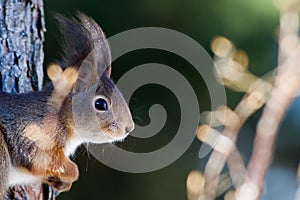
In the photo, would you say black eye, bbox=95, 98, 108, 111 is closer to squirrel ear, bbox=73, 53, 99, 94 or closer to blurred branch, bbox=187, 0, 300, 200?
squirrel ear, bbox=73, 53, 99, 94

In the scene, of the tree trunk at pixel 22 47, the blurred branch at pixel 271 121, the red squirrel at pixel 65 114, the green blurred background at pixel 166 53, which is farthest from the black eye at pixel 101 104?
the green blurred background at pixel 166 53

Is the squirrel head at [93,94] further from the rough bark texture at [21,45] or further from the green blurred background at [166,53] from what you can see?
the green blurred background at [166,53]

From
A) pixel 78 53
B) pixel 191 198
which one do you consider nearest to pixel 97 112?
pixel 78 53

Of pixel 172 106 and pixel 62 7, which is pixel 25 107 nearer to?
pixel 62 7

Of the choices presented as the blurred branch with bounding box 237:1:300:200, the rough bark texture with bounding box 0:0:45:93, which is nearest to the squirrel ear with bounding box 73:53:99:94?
the rough bark texture with bounding box 0:0:45:93

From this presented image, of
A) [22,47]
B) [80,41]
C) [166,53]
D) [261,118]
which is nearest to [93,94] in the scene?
[80,41]

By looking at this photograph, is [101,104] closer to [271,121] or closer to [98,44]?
[98,44]
